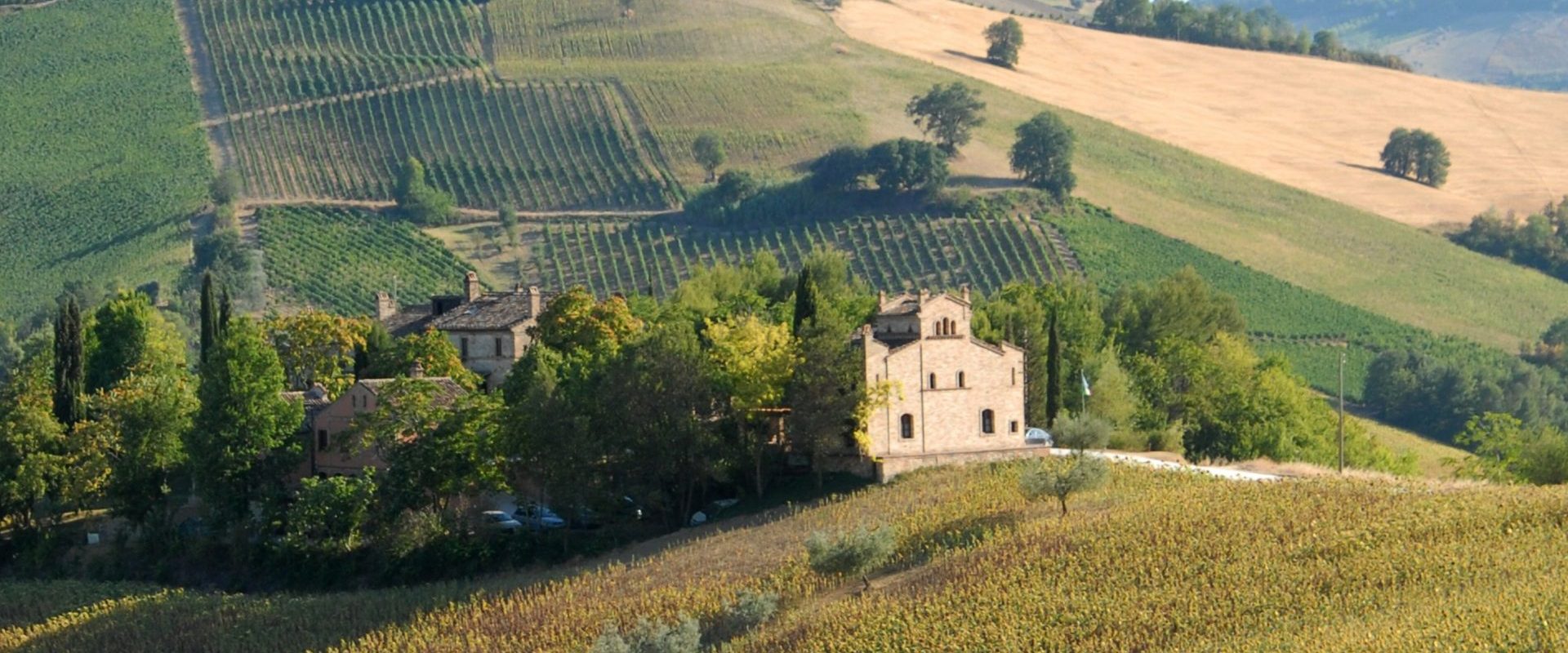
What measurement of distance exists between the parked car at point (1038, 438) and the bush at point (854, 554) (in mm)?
18945

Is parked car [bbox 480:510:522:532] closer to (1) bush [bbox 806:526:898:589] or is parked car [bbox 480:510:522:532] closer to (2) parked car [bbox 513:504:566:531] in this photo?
(2) parked car [bbox 513:504:566:531]

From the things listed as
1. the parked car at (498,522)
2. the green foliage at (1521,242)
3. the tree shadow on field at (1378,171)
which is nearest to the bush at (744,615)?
the parked car at (498,522)

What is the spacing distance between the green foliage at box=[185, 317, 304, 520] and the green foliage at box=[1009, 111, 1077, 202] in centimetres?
8635

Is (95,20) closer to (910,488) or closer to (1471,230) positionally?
(1471,230)

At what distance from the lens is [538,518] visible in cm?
7244

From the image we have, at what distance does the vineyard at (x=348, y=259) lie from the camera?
128 metres

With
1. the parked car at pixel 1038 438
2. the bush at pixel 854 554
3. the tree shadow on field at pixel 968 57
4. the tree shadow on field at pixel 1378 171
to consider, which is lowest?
the bush at pixel 854 554

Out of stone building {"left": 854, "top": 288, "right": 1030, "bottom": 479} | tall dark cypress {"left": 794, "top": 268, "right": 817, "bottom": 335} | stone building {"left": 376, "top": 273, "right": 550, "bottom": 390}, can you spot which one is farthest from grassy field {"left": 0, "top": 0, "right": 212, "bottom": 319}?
stone building {"left": 854, "top": 288, "right": 1030, "bottom": 479}

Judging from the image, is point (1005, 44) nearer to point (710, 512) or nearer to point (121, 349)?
point (121, 349)

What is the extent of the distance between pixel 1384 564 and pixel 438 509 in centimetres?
3466

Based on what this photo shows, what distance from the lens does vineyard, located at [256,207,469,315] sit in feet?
420

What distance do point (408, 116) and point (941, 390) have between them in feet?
328

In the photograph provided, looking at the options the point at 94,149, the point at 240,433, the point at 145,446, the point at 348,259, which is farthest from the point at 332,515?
the point at 94,149

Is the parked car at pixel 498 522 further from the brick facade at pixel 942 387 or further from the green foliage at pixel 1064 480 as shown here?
the green foliage at pixel 1064 480
